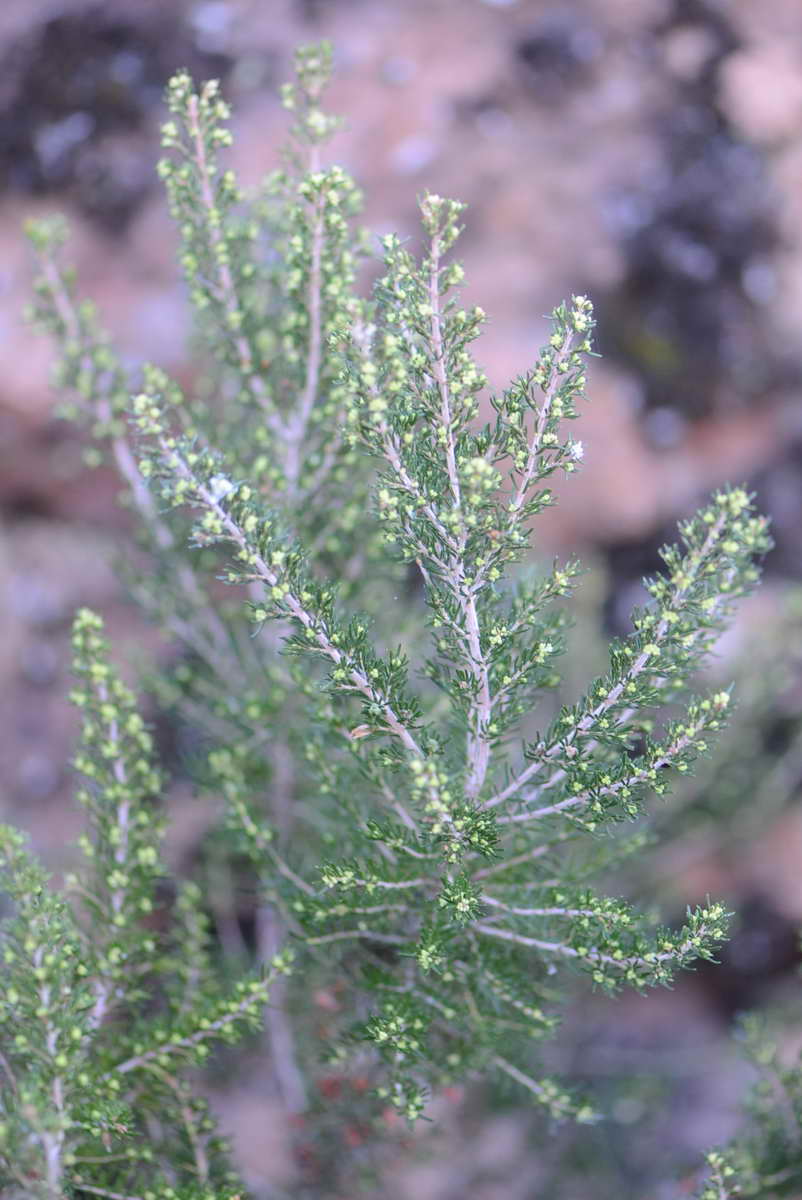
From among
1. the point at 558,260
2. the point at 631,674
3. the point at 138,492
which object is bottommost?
the point at 631,674

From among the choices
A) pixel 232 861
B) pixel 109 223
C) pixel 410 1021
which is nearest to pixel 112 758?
pixel 410 1021

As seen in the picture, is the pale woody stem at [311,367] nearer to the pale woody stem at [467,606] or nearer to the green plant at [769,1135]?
the pale woody stem at [467,606]

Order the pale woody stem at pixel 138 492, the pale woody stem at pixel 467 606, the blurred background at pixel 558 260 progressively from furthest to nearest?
the blurred background at pixel 558 260 < the pale woody stem at pixel 138 492 < the pale woody stem at pixel 467 606

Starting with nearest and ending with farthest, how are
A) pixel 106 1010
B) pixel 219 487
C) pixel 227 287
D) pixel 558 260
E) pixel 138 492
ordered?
pixel 219 487 → pixel 106 1010 → pixel 227 287 → pixel 138 492 → pixel 558 260

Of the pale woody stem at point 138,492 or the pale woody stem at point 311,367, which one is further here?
the pale woody stem at point 138,492

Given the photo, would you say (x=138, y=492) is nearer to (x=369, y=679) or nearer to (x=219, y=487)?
(x=219, y=487)

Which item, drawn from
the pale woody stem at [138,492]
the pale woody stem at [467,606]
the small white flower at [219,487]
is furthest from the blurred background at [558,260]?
the small white flower at [219,487]

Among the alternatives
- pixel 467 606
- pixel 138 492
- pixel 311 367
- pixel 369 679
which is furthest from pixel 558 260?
pixel 369 679

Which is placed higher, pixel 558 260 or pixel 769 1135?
pixel 558 260

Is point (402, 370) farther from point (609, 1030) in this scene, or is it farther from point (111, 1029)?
point (609, 1030)
